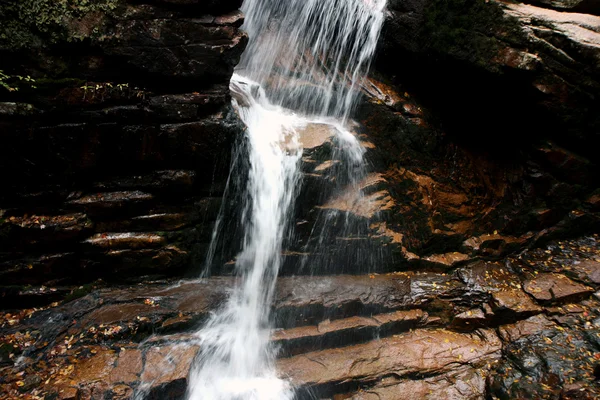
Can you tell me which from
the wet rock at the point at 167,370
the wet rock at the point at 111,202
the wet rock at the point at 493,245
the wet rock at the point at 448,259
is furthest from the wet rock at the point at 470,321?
the wet rock at the point at 111,202

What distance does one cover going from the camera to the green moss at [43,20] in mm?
4688

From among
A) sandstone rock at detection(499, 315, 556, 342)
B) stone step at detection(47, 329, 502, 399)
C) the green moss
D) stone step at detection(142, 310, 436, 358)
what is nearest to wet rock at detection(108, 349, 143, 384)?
stone step at detection(47, 329, 502, 399)

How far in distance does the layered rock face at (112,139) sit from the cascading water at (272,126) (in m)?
1.07

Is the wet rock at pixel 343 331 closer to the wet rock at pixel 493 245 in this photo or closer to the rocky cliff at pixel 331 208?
the rocky cliff at pixel 331 208

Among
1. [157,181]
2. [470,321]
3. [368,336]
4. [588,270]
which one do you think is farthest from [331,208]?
[588,270]

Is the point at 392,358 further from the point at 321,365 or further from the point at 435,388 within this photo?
the point at 321,365

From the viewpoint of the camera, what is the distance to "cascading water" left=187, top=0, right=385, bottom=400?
224 inches

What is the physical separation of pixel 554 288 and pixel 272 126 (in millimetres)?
6520

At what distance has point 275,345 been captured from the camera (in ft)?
19.1

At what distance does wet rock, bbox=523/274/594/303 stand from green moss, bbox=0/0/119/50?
8925 millimetres

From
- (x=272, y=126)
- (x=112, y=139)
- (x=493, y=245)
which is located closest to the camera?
(x=112, y=139)

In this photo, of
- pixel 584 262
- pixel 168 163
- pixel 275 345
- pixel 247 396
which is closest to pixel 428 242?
pixel 584 262

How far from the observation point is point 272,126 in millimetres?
7258

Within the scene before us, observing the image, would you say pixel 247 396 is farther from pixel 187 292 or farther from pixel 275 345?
pixel 187 292
